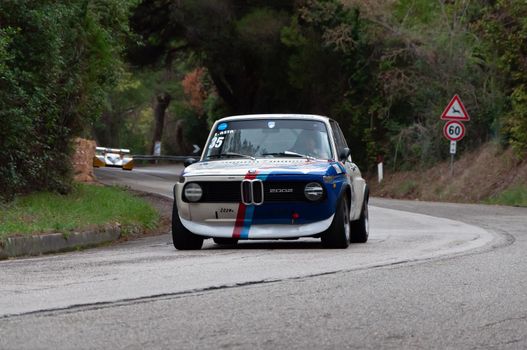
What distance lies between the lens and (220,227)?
13.8m

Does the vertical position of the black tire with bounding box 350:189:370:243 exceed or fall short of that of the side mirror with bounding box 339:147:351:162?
it falls short

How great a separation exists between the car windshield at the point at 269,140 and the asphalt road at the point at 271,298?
4.19ft

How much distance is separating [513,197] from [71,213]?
1447cm

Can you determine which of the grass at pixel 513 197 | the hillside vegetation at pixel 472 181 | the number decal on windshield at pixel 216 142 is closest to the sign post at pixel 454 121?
the hillside vegetation at pixel 472 181

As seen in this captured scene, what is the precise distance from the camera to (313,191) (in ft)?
44.9

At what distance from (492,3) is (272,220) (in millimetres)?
23595

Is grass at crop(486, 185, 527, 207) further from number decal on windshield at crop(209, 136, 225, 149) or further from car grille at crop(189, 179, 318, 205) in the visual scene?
car grille at crop(189, 179, 318, 205)

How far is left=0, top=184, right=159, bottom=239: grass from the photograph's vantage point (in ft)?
52.5

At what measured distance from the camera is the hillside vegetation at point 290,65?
20172mm

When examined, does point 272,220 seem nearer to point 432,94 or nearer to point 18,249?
point 18,249

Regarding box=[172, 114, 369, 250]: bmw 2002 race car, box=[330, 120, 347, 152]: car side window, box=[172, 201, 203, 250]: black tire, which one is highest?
box=[330, 120, 347, 152]: car side window

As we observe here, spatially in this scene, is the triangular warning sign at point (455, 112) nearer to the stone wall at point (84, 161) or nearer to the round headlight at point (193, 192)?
the stone wall at point (84, 161)

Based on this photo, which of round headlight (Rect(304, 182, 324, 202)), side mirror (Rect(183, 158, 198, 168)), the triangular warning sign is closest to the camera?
round headlight (Rect(304, 182, 324, 202))

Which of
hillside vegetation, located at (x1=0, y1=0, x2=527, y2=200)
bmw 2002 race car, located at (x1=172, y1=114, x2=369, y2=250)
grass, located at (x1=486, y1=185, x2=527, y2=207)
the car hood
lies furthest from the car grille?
grass, located at (x1=486, y1=185, x2=527, y2=207)
